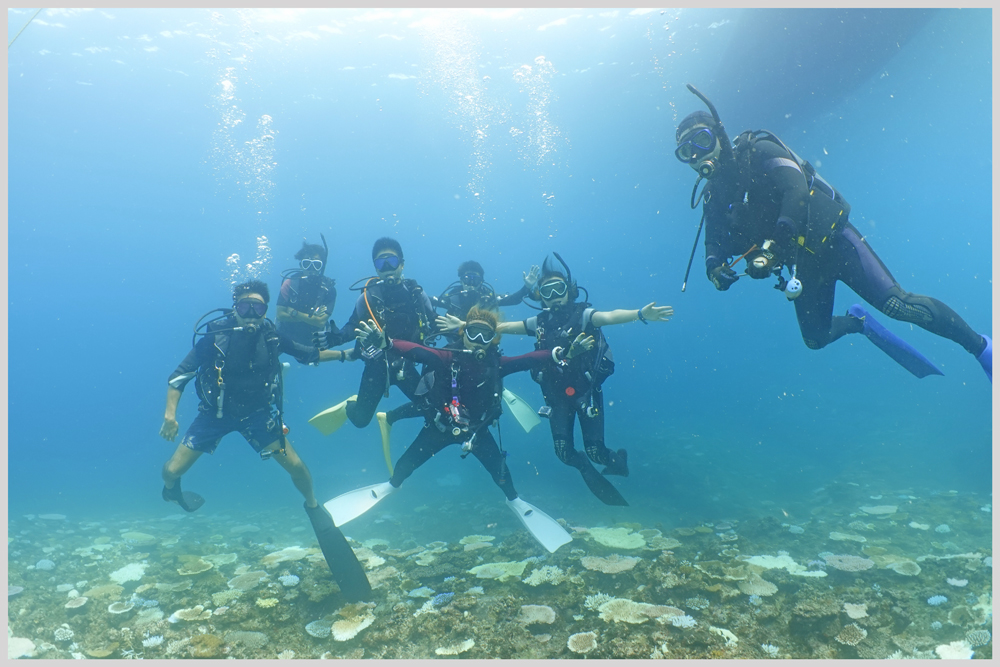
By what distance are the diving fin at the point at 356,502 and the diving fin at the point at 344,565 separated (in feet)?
1.67

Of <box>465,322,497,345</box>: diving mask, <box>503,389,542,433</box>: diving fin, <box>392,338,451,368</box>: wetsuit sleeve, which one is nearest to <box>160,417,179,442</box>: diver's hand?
<box>392,338,451,368</box>: wetsuit sleeve

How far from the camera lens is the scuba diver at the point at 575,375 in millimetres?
6281

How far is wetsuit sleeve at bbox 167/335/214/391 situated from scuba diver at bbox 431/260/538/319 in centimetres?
391

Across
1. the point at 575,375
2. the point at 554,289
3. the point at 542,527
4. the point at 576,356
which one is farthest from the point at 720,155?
the point at 542,527

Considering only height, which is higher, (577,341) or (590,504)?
(577,341)

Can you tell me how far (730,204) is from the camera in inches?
201

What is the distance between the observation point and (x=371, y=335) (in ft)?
18.5

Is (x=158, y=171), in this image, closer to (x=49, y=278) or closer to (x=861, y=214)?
(x=49, y=278)

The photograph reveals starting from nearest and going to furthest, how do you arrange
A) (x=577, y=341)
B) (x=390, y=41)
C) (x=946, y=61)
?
(x=577, y=341)
(x=946, y=61)
(x=390, y=41)

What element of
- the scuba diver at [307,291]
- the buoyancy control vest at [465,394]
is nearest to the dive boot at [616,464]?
the buoyancy control vest at [465,394]

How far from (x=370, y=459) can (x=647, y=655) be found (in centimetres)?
2966

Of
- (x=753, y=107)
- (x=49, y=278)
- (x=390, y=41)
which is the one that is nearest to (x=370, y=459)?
(x=390, y=41)

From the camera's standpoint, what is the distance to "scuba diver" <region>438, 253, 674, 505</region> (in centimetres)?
628

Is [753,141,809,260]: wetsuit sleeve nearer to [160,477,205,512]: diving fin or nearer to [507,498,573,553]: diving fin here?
[507,498,573,553]: diving fin
